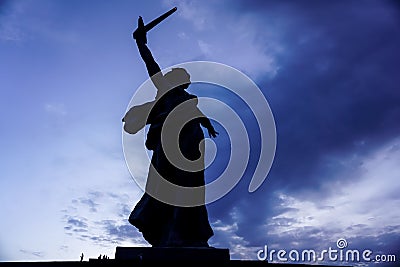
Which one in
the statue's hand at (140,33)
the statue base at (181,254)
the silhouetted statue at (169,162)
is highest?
the statue's hand at (140,33)

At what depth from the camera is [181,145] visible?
9.45 metres

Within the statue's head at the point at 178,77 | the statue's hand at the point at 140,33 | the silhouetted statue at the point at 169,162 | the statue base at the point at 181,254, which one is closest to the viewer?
the statue base at the point at 181,254

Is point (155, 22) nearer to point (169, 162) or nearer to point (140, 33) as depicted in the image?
point (140, 33)

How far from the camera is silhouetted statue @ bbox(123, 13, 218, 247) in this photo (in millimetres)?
8820

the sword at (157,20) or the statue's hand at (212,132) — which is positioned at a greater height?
the sword at (157,20)

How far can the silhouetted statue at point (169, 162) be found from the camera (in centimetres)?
882

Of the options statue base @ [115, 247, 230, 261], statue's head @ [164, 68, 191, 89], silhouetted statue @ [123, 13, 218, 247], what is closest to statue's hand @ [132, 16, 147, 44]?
silhouetted statue @ [123, 13, 218, 247]

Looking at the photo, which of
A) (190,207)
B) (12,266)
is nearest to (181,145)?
(190,207)

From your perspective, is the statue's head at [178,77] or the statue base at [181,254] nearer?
the statue base at [181,254]

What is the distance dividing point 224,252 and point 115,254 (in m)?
2.08

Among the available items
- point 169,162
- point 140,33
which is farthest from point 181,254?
point 140,33

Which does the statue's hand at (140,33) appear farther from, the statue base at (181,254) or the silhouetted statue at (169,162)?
the statue base at (181,254)

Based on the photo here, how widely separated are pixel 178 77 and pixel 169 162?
2123 mm

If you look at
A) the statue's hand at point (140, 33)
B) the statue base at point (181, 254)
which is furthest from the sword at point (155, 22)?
the statue base at point (181, 254)
